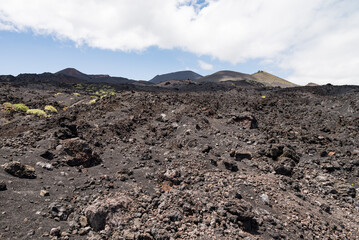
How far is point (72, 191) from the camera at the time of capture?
6766 mm

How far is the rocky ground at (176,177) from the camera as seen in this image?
5.26 m

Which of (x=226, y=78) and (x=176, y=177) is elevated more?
(x=226, y=78)

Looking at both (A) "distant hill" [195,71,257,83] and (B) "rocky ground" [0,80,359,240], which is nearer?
(B) "rocky ground" [0,80,359,240]

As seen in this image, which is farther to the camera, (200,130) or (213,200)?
(200,130)

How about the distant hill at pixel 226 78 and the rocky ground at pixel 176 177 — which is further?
the distant hill at pixel 226 78

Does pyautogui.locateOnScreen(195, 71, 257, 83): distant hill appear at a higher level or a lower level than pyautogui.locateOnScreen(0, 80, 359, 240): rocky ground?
higher

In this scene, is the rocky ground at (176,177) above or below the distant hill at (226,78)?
below

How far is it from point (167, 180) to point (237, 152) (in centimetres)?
446

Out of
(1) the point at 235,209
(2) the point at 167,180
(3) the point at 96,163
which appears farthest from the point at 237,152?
(3) the point at 96,163

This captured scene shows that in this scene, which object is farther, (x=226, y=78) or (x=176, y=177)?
(x=226, y=78)

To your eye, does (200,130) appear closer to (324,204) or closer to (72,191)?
(324,204)

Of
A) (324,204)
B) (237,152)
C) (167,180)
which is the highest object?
(237,152)

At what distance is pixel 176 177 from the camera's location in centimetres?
762

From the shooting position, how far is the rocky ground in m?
5.26
